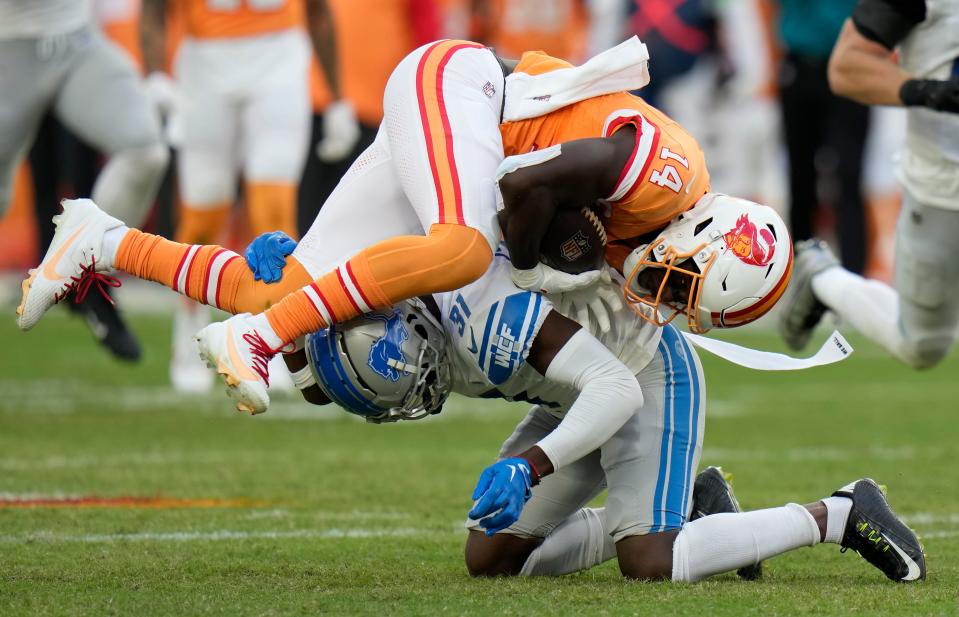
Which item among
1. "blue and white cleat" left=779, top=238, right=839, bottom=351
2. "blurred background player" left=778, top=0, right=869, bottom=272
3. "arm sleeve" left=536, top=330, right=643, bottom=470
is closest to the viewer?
"arm sleeve" left=536, top=330, right=643, bottom=470

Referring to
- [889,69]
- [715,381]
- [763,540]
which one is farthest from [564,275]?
[715,381]

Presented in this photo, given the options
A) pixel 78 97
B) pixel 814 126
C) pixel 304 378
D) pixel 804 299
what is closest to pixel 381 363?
pixel 304 378

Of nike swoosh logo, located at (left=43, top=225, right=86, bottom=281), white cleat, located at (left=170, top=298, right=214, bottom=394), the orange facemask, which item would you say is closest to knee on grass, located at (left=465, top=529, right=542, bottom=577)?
the orange facemask

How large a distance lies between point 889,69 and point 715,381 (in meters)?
3.72

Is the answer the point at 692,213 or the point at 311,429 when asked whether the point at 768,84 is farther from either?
the point at 692,213

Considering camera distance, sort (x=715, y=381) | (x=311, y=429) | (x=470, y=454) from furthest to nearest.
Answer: (x=715, y=381) < (x=311, y=429) < (x=470, y=454)

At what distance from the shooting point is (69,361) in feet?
28.8

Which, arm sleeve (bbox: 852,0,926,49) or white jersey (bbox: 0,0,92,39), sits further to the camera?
white jersey (bbox: 0,0,92,39)

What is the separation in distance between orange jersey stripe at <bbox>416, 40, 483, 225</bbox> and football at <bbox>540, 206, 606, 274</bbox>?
210 millimetres

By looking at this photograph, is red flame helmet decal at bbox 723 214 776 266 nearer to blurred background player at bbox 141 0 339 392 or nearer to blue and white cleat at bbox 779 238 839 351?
blue and white cleat at bbox 779 238 839 351

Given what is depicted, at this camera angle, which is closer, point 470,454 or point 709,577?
point 709,577

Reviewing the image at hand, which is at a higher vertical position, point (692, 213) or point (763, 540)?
point (692, 213)

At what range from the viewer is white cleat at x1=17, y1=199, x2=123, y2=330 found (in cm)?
375

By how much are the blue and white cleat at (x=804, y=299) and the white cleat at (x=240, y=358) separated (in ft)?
8.38
